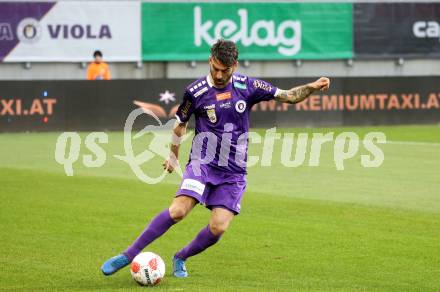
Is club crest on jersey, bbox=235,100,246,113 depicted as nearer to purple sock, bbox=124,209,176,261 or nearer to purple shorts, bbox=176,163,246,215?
purple shorts, bbox=176,163,246,215

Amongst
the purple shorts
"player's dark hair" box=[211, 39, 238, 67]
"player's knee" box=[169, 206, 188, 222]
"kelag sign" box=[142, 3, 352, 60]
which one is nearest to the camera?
"player's dark hair" box=[211, 39, 238, 67]

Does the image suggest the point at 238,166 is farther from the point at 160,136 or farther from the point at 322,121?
the point at 322,121

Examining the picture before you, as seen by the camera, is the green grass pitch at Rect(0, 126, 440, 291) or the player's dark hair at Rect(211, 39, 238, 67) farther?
the green grass pitch at Rect(0, 126, 440, 291)

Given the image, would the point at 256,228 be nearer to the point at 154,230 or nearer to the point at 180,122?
the point at 180,122

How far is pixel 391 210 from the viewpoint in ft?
46.2

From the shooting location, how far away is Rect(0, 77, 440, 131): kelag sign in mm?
27906

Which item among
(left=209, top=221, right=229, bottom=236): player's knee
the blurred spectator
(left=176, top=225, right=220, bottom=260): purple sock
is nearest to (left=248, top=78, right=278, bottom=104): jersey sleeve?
(left=209, top=221, right=229, bottom=236): player's knee

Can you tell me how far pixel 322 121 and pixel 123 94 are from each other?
5767 mm

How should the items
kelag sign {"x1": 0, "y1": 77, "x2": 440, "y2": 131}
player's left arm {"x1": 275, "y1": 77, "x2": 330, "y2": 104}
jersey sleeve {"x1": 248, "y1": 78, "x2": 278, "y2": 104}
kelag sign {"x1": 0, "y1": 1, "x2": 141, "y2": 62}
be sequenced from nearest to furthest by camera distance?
player's left arm {"x1": 275, "y1": 77, "x2": 330, "y2": 104}
jersey sleeve {"x1": 248, "y1": 78, "x2": 278, "y2": 104}
kelag sign {"x1": 0, "y1": 77, "x2": 440, "y2": 131}
kelag sign {"x1": 0, "y1": 1, "x2": 141, "y2": 62}

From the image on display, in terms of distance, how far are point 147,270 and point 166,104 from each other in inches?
793

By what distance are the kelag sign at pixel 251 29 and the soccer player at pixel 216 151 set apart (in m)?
25.6

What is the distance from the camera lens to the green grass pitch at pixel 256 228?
9.46 meters

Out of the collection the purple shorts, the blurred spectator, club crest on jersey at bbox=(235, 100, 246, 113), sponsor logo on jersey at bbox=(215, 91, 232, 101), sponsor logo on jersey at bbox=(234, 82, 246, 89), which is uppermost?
sponsor logo on jersey at bbox=(234, 82, 246, 89)

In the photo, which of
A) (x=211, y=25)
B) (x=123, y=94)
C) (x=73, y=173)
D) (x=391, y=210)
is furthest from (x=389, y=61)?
(x=391, y=210)
